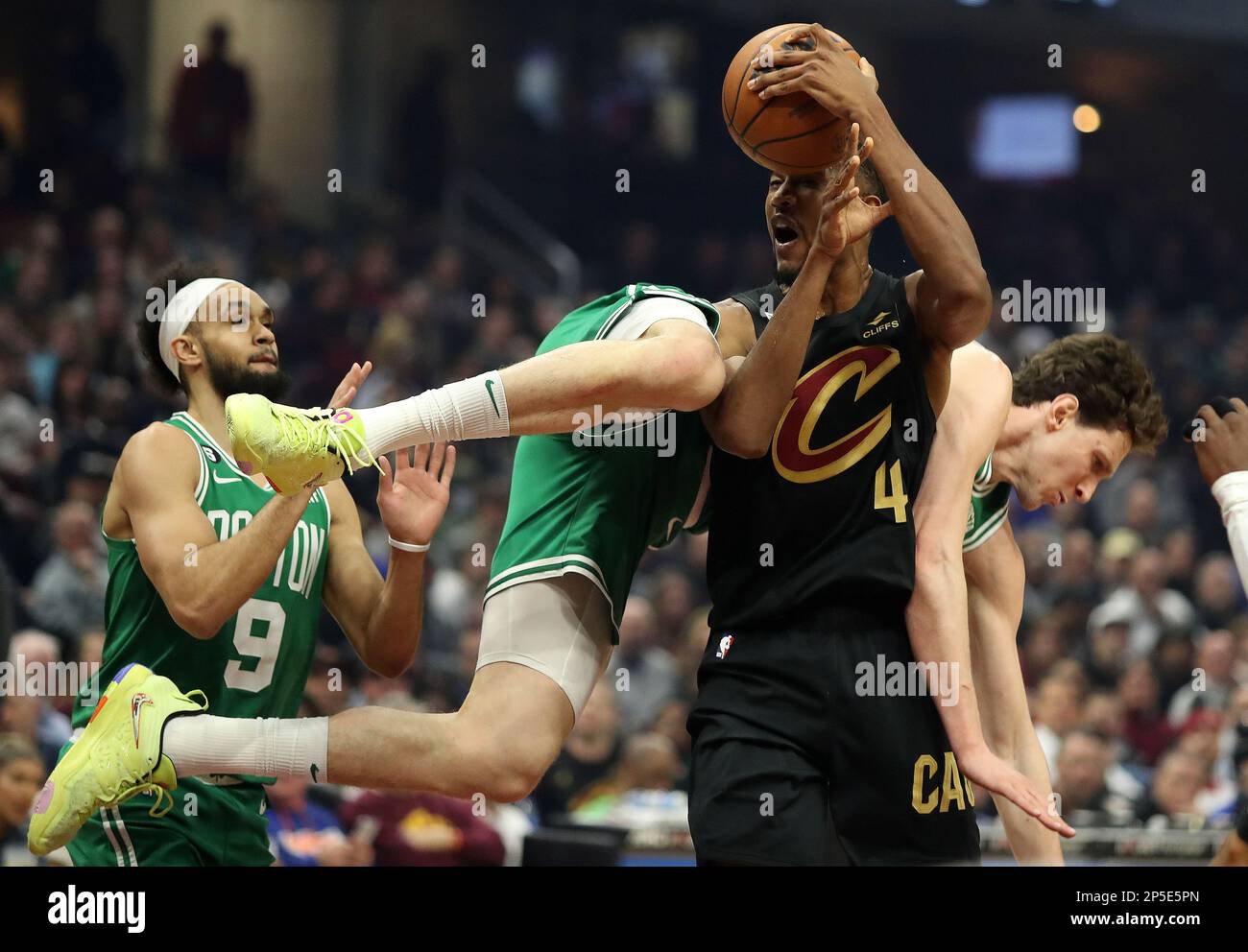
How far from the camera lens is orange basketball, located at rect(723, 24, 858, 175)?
3.87m

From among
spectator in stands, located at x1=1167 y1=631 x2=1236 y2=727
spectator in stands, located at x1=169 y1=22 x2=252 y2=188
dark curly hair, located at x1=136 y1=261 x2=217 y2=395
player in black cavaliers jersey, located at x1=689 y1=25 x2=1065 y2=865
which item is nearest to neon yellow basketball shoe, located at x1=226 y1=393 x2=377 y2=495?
player in black cavaliers jersey, located at x1=689 y1=25 x2=1065 y2=865

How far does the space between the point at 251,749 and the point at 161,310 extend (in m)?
1.56

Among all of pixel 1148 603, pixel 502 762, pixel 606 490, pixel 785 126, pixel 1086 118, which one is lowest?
pixel 502 762

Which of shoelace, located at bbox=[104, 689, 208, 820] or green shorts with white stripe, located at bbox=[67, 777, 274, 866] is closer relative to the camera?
shoelace, located at bbox=[104, 689, 208, 820]

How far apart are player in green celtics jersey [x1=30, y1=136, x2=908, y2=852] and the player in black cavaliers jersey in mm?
54

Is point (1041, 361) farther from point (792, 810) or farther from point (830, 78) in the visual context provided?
point (792, 810)

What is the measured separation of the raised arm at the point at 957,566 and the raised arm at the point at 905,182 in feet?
0.86

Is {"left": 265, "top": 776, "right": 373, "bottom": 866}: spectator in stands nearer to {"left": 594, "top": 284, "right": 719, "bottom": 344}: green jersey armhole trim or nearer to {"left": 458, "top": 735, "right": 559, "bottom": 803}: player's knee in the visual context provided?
{"left": 458, "top": 735, "right": 559, "bottom": 803}: player's knee

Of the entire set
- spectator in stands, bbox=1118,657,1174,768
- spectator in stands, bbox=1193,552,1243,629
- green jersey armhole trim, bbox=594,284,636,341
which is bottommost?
spectator in stands, bbox=1118,657,1174,768

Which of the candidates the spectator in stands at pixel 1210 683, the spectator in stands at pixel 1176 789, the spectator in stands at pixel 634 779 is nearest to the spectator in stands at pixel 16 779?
the spectator in stands at pixel 634 779

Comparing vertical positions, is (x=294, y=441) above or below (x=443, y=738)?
above

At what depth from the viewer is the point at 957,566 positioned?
392 centimetres

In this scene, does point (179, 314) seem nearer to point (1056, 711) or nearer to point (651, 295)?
point (651, 295)

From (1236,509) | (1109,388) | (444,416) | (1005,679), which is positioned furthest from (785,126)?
(1005,679)
